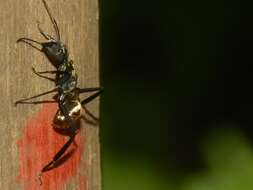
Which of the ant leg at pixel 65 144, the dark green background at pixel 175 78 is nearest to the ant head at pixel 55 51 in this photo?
the ant leg at pixel 65 144

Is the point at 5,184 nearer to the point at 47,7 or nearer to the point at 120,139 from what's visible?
the point at 47,7

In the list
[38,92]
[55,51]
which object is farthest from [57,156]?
[55,51]

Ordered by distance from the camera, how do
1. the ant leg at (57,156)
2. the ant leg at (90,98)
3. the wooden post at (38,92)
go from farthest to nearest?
the ant leg at (90,98) < the ant leg at (57,156) < the wooden post at (38,92)

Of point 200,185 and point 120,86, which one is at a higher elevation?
point 120,86

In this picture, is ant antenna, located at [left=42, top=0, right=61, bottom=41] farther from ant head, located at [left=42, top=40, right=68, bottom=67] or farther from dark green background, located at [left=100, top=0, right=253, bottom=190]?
dark green background, located at [left=100, top=0, right=253, bottom=190]

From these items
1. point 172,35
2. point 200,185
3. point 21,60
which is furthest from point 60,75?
point 172,35

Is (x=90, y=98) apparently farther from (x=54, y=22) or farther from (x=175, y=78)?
(x=175, y=78)

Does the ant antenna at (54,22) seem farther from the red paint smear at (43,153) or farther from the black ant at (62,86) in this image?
the red paint smear at (43,153)
